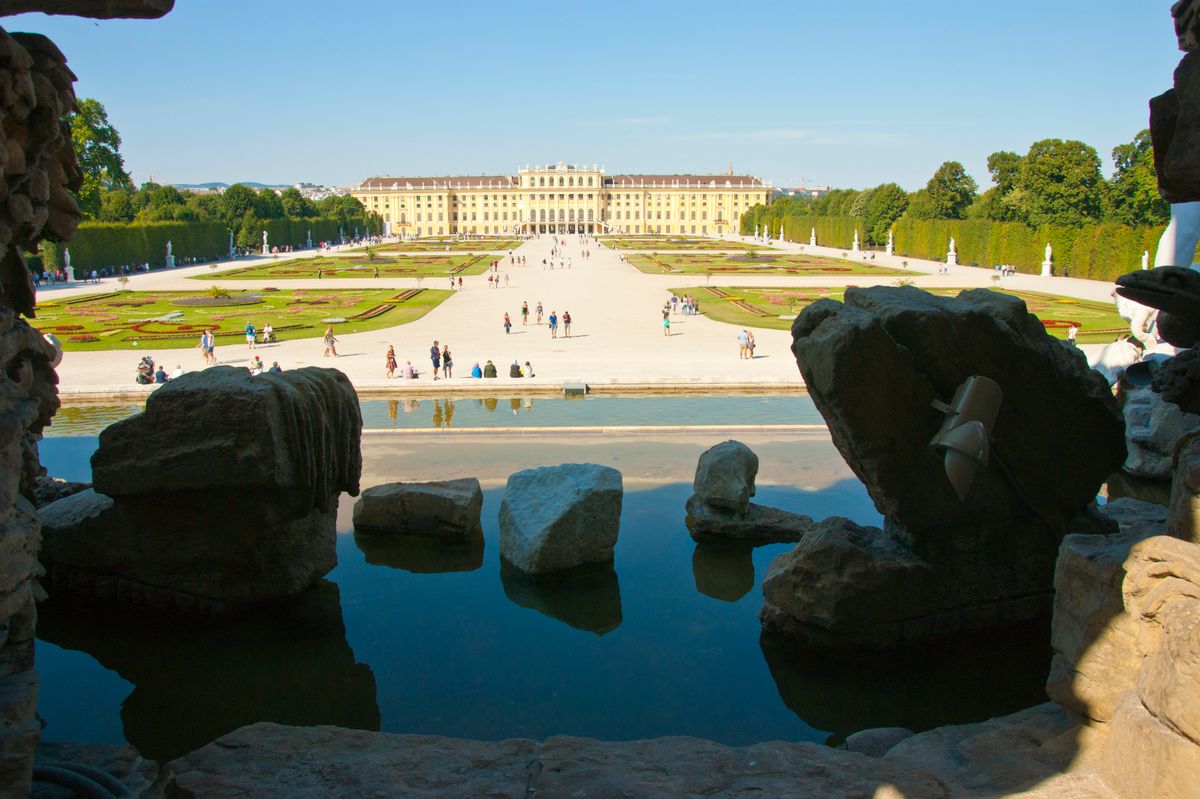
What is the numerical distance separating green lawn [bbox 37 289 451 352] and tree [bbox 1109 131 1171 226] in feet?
113

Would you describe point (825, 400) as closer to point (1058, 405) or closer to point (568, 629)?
point (1058, 405)

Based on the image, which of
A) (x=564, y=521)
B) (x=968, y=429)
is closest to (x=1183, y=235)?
(x=968, y=429)

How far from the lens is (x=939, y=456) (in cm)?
674

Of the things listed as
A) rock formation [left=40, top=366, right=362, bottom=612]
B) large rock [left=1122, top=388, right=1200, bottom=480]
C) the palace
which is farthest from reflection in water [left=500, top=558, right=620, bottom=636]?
the palace

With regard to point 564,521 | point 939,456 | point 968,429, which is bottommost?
point 564,521

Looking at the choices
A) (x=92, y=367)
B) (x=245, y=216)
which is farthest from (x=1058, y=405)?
(x=245, y=216)

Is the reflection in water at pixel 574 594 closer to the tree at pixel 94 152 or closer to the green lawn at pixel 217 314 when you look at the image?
the green lawn at pixel 217 314

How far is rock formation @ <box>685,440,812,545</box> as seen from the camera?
29.3 ft

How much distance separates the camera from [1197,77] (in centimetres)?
489

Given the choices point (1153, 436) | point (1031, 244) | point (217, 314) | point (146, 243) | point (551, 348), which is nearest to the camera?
point (1153, 436)

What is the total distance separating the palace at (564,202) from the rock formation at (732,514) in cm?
12842

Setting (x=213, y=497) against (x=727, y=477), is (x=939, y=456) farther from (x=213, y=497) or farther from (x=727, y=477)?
(x=213, y=497)

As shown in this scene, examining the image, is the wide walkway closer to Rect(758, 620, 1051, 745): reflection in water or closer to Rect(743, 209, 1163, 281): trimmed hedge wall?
Rect(743, 209, 1163, 281): trimmed hedge wall

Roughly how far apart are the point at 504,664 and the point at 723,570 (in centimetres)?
244
